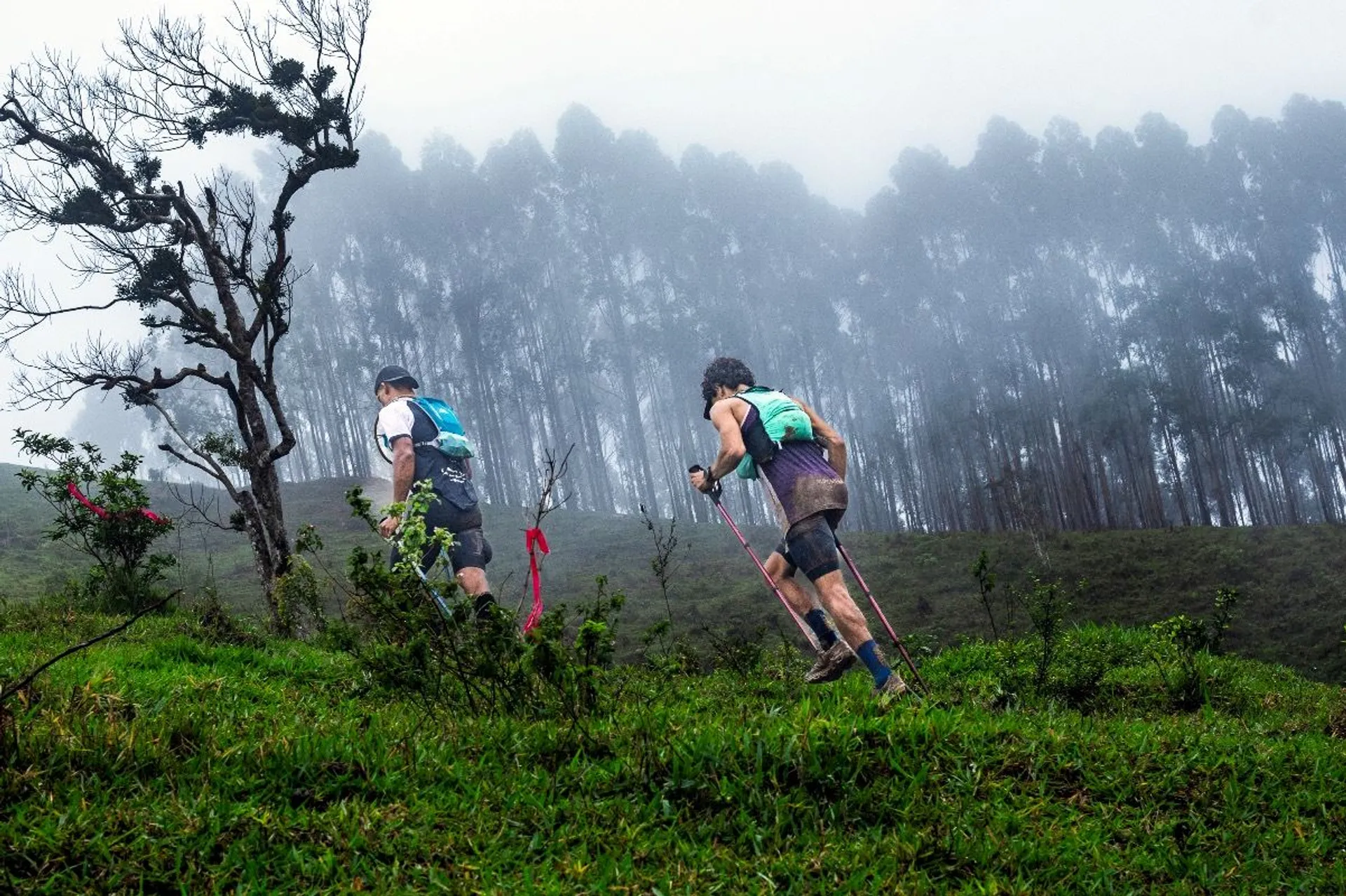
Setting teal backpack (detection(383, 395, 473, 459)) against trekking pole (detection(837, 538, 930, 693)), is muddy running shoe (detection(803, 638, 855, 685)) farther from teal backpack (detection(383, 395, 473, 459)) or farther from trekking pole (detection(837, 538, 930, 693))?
teal backpack (detection(383, 395, 473, 459))

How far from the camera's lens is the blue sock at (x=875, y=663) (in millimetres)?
4801

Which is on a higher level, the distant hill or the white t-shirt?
the white t-shirt

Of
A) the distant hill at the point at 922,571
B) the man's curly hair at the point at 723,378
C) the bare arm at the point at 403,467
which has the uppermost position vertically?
the man's curly hair at the point at 723,378

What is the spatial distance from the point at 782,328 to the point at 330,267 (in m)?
27.7

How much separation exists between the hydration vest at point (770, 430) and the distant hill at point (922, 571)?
31.8 feet

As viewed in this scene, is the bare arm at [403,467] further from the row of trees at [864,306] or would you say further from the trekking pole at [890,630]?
the row of trees at [864,306]

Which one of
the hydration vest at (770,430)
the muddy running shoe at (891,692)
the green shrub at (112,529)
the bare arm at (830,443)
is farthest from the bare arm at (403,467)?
the green shrub at (112,529)

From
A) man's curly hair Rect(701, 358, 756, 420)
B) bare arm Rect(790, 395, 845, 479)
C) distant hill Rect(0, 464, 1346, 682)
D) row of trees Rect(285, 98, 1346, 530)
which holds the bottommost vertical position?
distant hill Rect(0, 464, 1346, 682)

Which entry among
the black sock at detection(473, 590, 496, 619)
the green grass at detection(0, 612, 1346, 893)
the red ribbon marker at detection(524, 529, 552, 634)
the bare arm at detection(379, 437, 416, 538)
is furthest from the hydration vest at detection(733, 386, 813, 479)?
the bare arm at detection(379, 437, 416, 538)

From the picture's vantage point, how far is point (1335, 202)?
151 feet

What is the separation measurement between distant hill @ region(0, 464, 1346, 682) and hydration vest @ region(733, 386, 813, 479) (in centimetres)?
971

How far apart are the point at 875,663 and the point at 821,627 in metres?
0.86

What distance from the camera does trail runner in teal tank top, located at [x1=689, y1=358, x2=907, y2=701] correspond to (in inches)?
207

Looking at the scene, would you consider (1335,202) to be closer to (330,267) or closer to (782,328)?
(782,328)
